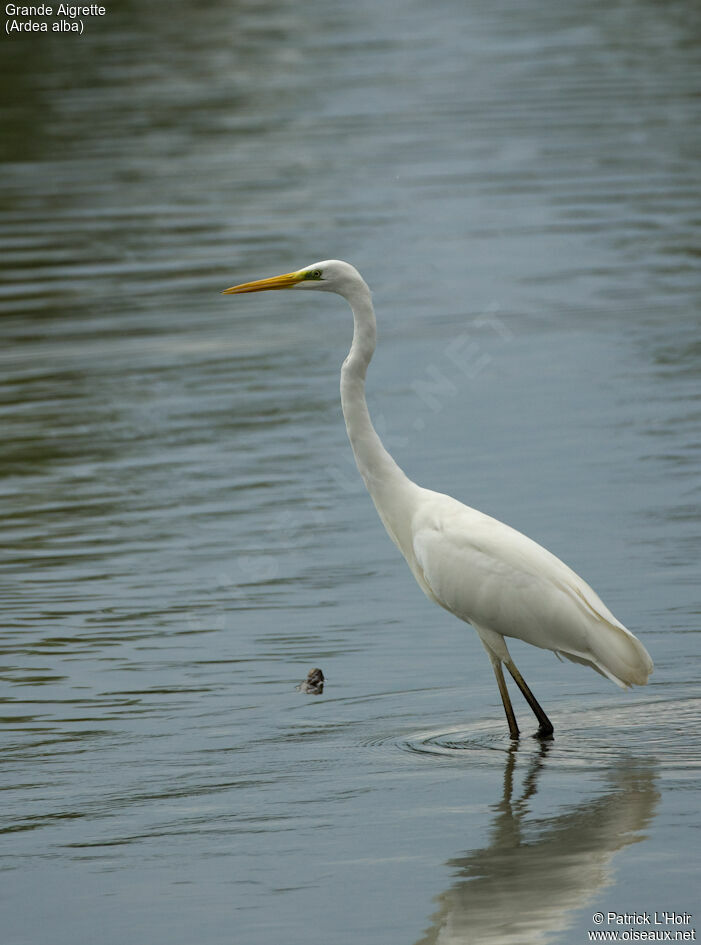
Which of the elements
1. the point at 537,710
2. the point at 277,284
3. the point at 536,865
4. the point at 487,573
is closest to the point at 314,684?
the point at 487,573

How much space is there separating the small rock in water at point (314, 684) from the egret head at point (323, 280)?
1676 millimetres

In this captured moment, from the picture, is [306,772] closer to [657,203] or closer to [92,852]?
[92,852]

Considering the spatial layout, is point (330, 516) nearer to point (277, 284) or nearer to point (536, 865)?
point (277, 284)

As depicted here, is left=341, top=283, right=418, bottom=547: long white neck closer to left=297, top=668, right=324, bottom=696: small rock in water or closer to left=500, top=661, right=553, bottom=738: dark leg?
left=297, top=668, right=324, bottom=696: small rock in water

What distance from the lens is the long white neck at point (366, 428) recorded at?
285 inches

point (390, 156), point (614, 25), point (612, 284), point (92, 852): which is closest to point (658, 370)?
point (612, 284)

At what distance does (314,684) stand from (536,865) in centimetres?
200

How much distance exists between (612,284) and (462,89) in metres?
12.6

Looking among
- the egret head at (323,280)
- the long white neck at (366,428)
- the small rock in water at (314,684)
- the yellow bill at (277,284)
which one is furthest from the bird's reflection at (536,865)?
the yellow bill at (277,284)

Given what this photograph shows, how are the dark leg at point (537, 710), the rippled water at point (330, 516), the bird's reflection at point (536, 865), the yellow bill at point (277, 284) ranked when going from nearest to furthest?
the bird's reflection at point (536, 865) → the rippled water at point (330, 516) → the dark leg at point (537, 710) → the yellow bill at point (277, 284)

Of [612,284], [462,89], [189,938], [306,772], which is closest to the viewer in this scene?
[189,938]

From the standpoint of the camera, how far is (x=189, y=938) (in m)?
5.30

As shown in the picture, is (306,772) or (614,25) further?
(614,25)

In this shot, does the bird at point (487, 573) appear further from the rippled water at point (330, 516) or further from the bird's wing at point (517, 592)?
the rippled water at point (330, 516)
